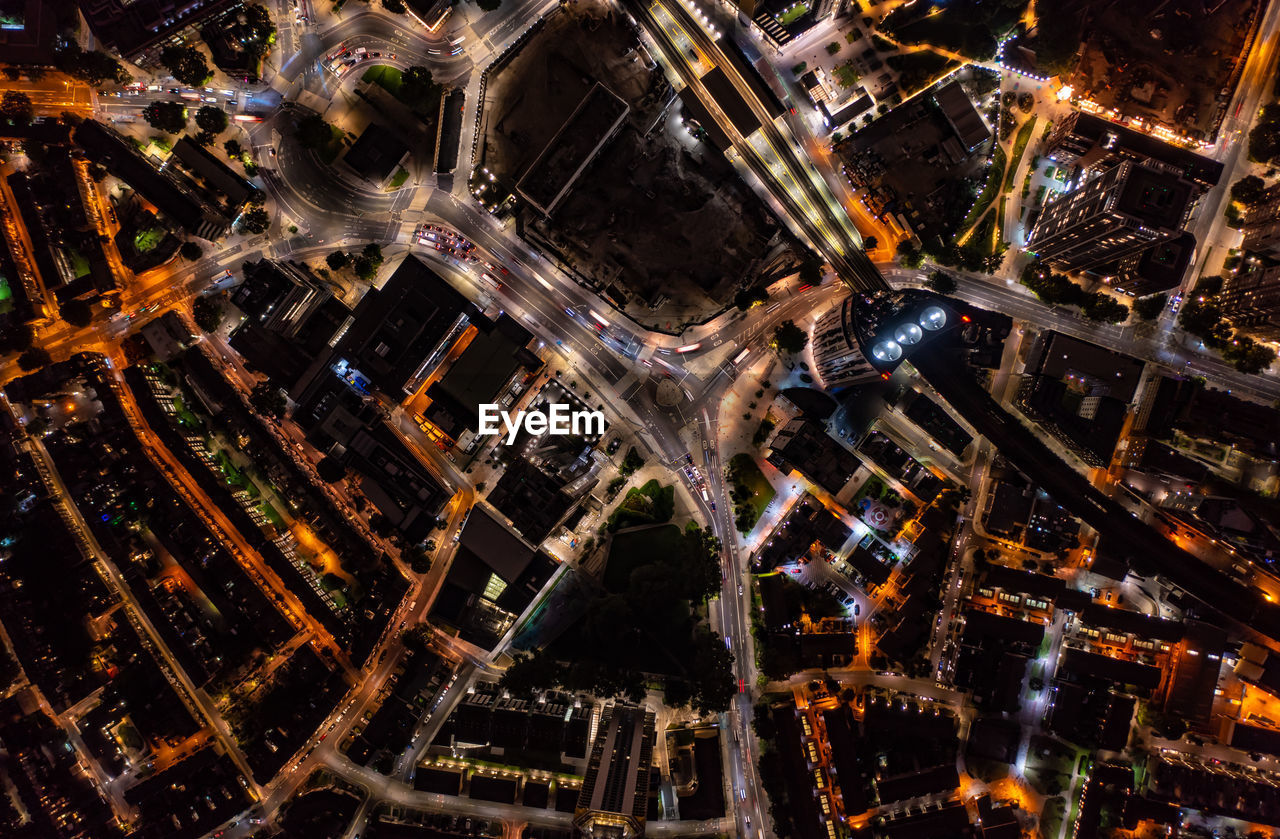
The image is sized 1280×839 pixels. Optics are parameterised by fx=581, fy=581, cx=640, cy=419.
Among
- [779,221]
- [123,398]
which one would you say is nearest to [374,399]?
[123,398]

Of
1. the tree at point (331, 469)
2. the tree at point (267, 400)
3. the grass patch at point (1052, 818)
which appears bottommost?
the tree at point (331, 469)

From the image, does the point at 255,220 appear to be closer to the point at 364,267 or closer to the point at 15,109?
the point at 364,267

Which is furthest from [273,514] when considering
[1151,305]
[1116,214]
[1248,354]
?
[1248,354]

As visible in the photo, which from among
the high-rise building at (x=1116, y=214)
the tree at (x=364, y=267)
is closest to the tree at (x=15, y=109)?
the tree at (x=364, y=267)

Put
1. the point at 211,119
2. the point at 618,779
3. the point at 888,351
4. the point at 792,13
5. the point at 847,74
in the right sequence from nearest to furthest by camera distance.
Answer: the point at 888,351, the point at 618,779, the point at 211,119, the point at 792,13, the point at 847,74

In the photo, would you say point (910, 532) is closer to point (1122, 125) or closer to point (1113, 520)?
point (1113, 520)

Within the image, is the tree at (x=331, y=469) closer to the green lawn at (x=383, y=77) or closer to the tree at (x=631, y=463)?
the tree at (x=631, y=463)
